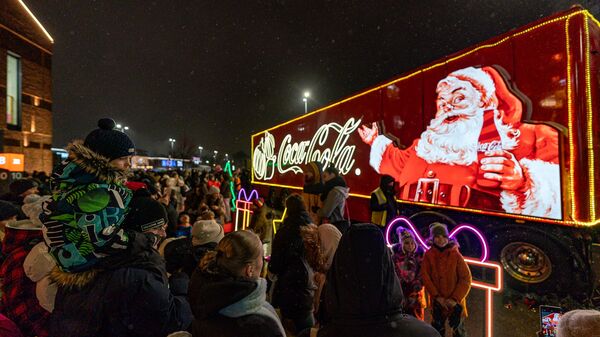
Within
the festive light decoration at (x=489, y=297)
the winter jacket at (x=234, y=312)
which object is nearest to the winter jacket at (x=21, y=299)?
the winter jacket at (x=234, y=312)

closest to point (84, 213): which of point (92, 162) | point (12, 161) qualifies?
point (92, 162)

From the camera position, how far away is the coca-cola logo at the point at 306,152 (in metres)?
9.38

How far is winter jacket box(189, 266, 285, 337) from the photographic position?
68.0 inches

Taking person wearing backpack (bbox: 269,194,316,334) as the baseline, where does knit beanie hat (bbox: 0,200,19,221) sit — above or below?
above

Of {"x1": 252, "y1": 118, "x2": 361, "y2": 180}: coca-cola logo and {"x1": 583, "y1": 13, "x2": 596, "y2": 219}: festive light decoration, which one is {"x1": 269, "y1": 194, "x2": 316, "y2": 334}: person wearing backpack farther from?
{"x1": 252, "y1": 118, "x2": 361, "y2": 180}: coca-cola logo

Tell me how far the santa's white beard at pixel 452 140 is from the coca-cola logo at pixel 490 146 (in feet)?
0.30

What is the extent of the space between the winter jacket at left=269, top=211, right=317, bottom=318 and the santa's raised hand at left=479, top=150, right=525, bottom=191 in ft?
12.1

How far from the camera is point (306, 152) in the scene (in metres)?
11.8

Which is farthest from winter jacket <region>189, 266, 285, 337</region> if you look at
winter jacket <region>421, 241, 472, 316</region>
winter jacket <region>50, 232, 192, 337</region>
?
winter jacket <region>421, 241, 472, 316</region>

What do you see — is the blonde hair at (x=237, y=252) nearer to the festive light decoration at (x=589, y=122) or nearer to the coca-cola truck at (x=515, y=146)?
the coca-cola truck at (x=515, y=146)

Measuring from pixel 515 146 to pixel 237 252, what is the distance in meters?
4.87

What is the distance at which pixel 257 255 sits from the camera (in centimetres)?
196

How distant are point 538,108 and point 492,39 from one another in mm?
1524

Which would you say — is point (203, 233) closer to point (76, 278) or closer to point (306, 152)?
point (76, 278)
